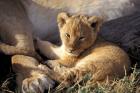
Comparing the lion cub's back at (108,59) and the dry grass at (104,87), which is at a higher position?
the lion cub's back at (108,59)

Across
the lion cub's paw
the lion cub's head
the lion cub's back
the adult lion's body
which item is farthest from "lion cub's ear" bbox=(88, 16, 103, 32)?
the adult lion's body

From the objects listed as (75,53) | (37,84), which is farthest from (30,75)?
(75,53)

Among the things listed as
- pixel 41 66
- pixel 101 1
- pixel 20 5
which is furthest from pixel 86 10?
pixel 41 66

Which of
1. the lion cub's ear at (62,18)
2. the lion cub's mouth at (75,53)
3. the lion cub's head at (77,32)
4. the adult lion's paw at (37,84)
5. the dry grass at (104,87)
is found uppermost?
the lion cub's ear at (62,18)

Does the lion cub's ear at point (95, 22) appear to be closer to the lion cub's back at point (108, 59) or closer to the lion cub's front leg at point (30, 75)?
the lion cub's back at point (108, 59)

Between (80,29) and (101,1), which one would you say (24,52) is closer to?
(80,29)

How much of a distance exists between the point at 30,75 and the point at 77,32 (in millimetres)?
382

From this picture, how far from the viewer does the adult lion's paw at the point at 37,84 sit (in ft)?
10.4

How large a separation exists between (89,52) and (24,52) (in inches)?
16.0

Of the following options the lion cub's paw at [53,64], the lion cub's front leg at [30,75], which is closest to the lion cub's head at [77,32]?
the lion cub's paw at [53,64]

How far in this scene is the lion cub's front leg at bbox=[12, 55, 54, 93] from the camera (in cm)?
319

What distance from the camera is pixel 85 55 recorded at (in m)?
3.43

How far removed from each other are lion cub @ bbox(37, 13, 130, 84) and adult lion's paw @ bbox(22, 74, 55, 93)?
5cm

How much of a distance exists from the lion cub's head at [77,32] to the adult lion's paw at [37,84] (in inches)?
10.5
